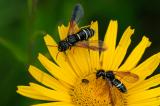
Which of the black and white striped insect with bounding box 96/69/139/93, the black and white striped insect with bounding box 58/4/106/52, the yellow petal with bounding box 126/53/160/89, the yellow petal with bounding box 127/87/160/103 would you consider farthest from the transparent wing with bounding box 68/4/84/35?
the yellow petal with bounding box 127/87/160/103

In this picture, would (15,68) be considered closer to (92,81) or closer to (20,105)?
(20,105)


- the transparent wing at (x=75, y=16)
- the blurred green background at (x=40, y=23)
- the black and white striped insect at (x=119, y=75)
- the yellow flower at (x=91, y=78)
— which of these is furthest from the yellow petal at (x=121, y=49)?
the blurred green background at (x=40, y=23)

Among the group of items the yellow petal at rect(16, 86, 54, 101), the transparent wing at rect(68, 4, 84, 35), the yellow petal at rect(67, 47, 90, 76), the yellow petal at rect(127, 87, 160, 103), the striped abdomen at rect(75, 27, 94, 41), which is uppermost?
the transparent wing at rect(68, 4, 84, 35)

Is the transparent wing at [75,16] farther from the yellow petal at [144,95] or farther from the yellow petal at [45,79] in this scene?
the yellow petal at [144,95]

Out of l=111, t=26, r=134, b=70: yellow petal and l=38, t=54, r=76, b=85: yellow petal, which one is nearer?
l=38, t=54, r=76, b=85: yellow petal

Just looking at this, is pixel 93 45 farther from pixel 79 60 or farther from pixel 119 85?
pixel 119 85

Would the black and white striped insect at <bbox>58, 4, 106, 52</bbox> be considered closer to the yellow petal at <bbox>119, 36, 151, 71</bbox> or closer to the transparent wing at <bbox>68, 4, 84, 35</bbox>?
the transparent wing at <bbox>68, 4, 84, 35</bbox>
